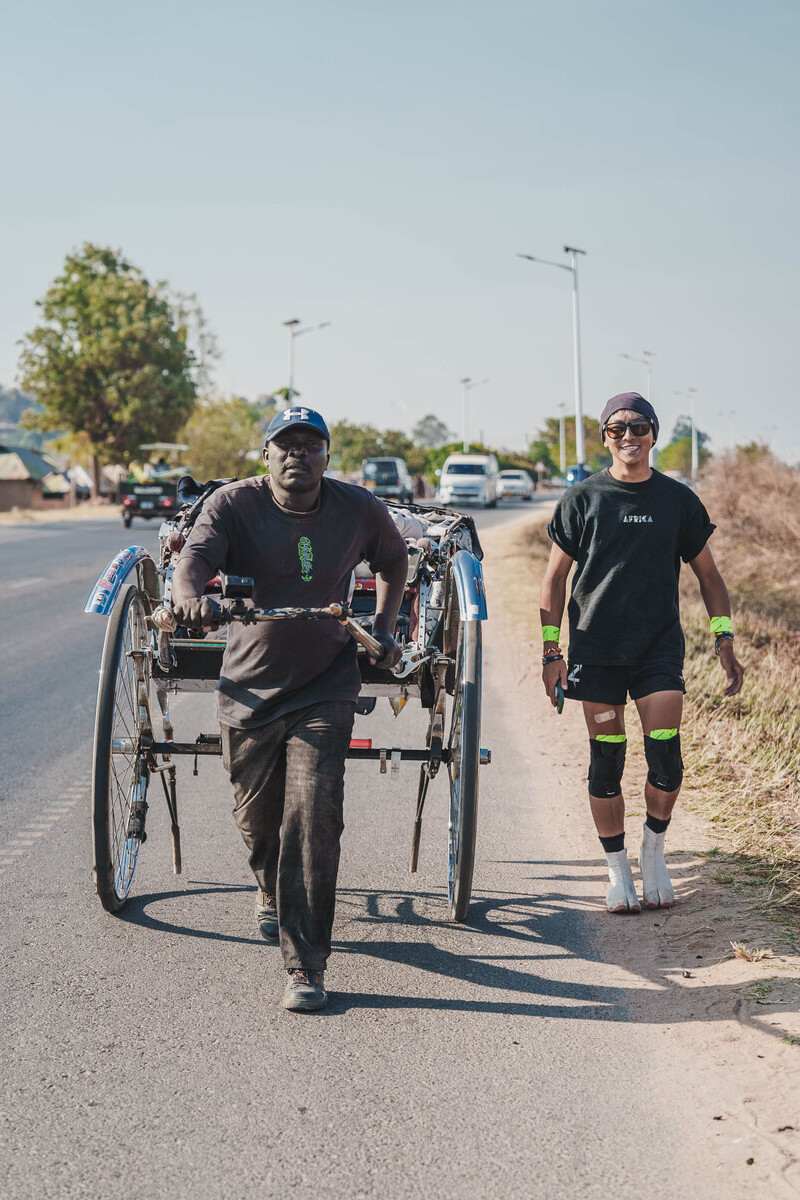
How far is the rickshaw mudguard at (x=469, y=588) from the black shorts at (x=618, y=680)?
51cm

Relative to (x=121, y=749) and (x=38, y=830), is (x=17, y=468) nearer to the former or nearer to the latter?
(x=38, y=830)

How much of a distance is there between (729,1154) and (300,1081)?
3.81ft

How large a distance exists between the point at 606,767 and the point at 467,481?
4142 cm

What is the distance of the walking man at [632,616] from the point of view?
5168mm

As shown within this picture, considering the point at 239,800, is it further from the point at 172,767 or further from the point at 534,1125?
the point at 534,1125

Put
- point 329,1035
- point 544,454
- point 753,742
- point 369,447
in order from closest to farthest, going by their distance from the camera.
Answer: point 329,1035 < point 753,742 < point 369,447 < point 544,454

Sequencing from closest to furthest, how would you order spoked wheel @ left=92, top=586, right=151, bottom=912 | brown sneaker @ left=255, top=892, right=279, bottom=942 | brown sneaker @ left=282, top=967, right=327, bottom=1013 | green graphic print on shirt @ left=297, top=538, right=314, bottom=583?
brown sneaker @ left=282, top=967, right=327, bottom=1013
green graphic print on shirt @ left=297, top=538, right=314, bottom=583
spoked wheel @ left=92, top=586, right=151, bottom=912
brown sneaker @ left=255, top=892, right=279, bottom=942

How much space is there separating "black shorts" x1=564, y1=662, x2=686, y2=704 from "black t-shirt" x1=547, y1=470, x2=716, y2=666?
39 millimetres

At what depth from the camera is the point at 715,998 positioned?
14.2 ft

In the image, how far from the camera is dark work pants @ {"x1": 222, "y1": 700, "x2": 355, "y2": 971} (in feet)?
14.1

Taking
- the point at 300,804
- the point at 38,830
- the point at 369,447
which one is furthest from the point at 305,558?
the point at 369,447

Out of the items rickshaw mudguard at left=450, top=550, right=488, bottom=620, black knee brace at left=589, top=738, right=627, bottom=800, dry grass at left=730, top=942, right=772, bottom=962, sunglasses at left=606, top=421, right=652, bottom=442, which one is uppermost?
sunglasses at left=606, top=421, right=652, bottom=442

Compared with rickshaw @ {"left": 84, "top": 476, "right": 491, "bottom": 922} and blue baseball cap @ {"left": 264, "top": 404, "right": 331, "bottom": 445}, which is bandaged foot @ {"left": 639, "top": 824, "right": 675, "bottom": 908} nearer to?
rickshaw @ {"left": 84, "top": 476, "right": 491, "bottom": 922}

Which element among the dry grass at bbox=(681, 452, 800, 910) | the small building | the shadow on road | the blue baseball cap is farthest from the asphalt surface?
the small building
